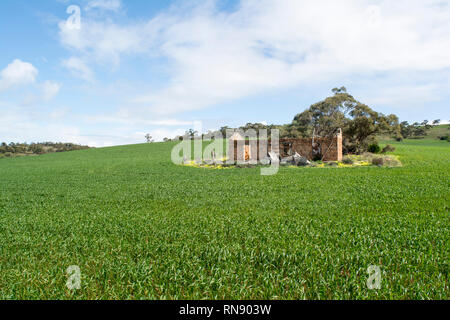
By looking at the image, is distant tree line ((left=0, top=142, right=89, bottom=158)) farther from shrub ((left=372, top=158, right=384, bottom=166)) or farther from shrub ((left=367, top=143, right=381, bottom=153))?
shrub ((left=372, top=158, right=384, bottom=166))

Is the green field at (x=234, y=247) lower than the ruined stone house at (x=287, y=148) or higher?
lower

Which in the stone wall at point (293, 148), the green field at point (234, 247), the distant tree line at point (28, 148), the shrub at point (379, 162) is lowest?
the green field at point (234, 247)

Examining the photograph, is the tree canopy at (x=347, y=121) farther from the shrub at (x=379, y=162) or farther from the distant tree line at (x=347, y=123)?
the shrub at (x=379, y=162)

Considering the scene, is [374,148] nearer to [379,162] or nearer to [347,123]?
[347,123]

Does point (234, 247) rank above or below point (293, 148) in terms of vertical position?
below

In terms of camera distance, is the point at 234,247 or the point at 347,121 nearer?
the point at 234,247

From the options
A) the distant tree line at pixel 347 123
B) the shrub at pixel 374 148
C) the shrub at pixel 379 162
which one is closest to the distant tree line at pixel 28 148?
the distant tree line at pixel 347 123

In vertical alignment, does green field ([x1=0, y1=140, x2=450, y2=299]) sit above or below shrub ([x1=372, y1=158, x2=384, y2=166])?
below

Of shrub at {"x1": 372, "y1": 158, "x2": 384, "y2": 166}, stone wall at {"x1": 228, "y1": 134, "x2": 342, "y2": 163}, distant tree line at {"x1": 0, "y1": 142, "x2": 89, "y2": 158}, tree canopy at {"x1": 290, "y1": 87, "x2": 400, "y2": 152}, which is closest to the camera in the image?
shrub at {"x1": 372, "y1": 158, "x2": 384, "y2": 166}

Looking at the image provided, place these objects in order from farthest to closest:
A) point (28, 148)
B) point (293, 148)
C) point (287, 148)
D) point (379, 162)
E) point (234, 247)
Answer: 1. point (28, 148)
2. point (287, 148)
3. point (293, 148)
4. point (379, 162)
5. point (234, 247)

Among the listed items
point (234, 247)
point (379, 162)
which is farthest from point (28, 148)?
point (234, 247)

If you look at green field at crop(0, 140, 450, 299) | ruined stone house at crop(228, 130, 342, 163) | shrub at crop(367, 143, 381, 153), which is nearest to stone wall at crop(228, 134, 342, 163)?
ruined stone house at crop(228, 130, 342, 163)

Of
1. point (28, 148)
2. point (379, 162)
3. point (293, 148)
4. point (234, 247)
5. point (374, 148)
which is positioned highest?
point (28, 148)
